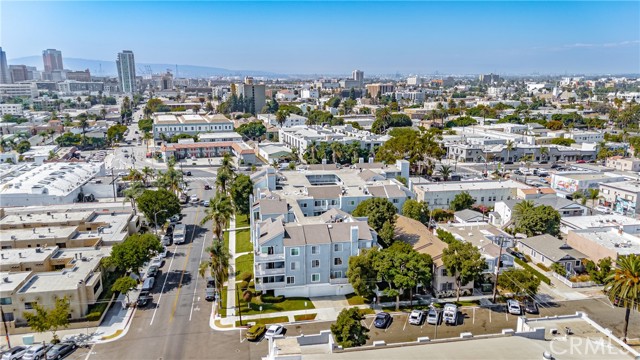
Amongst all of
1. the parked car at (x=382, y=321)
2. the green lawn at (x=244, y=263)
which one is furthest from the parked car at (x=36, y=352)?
the parked car at (x=382, y=321)

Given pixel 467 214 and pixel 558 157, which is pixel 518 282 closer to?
pixel 467 214

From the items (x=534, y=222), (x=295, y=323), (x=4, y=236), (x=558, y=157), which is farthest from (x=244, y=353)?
(x=558, y=157)

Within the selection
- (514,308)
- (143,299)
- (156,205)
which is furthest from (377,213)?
(156,205)

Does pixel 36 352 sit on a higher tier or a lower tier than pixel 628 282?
lower

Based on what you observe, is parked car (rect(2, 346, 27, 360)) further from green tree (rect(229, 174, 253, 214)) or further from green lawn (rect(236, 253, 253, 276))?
green tree (rect(229, 174, 253, 214))

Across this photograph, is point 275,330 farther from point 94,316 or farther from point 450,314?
point 94,316

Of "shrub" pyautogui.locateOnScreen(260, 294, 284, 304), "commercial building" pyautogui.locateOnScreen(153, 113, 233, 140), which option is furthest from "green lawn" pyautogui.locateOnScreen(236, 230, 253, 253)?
"commercial building" pyautogui.locateOnScreen(153, 113, 233, 140)

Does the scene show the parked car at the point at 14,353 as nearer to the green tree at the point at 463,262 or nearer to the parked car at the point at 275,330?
the parked car at the point at 275,330
